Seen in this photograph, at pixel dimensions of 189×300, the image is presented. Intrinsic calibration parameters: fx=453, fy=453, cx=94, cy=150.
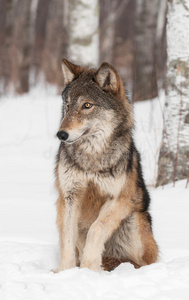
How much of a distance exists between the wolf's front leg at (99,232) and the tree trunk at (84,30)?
732 cm

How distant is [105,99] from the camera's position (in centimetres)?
384

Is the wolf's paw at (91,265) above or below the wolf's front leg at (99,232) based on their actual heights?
below

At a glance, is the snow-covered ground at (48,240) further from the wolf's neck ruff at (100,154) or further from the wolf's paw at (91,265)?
the wolf's neck ruff at (100,154)

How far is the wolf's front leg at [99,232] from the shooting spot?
149 inches

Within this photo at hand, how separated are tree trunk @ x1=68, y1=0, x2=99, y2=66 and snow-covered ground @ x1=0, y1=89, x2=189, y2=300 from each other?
2.04m

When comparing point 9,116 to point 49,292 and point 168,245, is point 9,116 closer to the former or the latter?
point 168,245

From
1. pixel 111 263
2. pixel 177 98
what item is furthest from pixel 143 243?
pixel 177 98

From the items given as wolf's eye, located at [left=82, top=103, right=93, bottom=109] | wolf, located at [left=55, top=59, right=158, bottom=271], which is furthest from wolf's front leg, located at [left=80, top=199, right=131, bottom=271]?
wolf's eye, located at [left=82, top=103, right=93, bottom=109]

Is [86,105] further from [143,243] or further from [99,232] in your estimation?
[143,243]

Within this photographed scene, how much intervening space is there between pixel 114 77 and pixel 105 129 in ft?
1.48

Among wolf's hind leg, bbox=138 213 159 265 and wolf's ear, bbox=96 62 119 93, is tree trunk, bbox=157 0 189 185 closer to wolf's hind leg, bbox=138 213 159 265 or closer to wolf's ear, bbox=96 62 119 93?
wolf's hind leg, bbox=138 213 159 265

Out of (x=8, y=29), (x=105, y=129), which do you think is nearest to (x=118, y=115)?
(x=105, y=129)

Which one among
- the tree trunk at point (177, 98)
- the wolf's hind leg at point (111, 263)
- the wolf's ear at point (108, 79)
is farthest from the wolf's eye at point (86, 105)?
the tree trunk at point (177, 98)

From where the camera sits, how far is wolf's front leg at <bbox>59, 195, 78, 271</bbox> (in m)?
3.84
